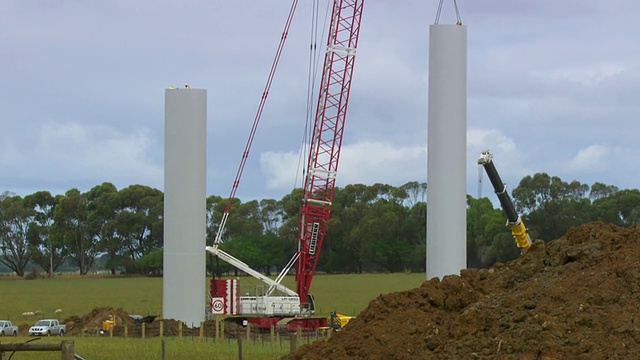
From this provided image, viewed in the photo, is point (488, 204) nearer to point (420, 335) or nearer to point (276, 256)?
point (276, 256)

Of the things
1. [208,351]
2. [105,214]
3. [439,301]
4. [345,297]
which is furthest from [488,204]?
[439,301]

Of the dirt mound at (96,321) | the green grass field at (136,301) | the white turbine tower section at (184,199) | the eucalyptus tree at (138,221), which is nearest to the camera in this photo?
the green grass field at (136,301)

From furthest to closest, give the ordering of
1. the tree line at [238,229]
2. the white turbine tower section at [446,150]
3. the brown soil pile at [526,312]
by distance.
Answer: the tree line at [238,229] → the white turbine tower section at [446,150] → the brown soil pile at [526,312]

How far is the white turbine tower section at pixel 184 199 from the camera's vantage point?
42906mm

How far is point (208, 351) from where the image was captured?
33.1 metres

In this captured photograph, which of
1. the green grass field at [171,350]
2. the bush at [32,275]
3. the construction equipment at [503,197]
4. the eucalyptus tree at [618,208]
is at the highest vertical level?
the eucalyptus tree at [618,208]

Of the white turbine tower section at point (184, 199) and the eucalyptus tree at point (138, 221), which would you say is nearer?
the white turbine tower section at point (184, 199)

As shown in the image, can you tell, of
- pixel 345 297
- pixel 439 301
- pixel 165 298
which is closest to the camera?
pixel 439 301

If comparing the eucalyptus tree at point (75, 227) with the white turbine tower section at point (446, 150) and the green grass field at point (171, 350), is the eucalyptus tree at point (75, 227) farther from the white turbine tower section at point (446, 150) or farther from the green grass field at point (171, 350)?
the white turbine tower section at point (446, 150)

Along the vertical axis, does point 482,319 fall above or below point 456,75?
below

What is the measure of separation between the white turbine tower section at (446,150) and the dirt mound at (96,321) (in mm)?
17615

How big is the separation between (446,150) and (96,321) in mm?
20909

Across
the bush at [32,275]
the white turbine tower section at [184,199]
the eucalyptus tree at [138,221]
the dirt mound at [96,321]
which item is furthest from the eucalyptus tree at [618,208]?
the bush at [32,275]

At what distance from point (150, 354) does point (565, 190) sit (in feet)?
171
